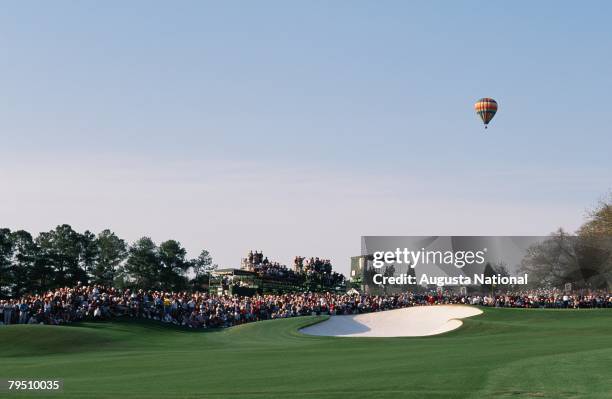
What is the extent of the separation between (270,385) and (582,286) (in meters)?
88.0

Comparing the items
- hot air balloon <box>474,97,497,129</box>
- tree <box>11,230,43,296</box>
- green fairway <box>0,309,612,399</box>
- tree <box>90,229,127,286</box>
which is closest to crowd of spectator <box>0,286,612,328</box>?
green fairway <box>0,309,612,399</box>

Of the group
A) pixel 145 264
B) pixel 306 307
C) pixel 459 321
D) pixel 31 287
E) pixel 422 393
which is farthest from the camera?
pixel 145 264

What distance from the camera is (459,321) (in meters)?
45.5

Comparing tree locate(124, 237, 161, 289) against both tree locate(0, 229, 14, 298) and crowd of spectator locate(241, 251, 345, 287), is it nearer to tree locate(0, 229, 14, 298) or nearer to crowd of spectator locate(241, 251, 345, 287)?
tree locate(0, 229, 14, 298)

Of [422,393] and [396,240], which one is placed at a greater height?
[396,240]

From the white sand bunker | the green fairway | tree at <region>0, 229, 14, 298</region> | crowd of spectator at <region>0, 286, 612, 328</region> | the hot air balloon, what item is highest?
the hot air balloon

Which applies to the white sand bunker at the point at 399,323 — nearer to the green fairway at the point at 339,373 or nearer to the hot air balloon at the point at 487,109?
the green fairway at the point at 339,373

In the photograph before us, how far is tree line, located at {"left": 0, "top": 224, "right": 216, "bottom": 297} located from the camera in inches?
3686

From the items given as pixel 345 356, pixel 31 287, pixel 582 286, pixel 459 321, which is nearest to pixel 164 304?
pixel 459 321

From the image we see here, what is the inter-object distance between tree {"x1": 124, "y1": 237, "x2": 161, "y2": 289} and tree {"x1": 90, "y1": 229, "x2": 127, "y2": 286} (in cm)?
162

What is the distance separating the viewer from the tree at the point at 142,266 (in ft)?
385

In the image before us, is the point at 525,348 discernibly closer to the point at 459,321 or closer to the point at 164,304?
the point at 459,321

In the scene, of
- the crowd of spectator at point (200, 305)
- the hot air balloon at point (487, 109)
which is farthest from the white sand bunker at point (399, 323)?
the hot air balloon at point (487, 109)

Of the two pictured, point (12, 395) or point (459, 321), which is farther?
point (459, 321)
